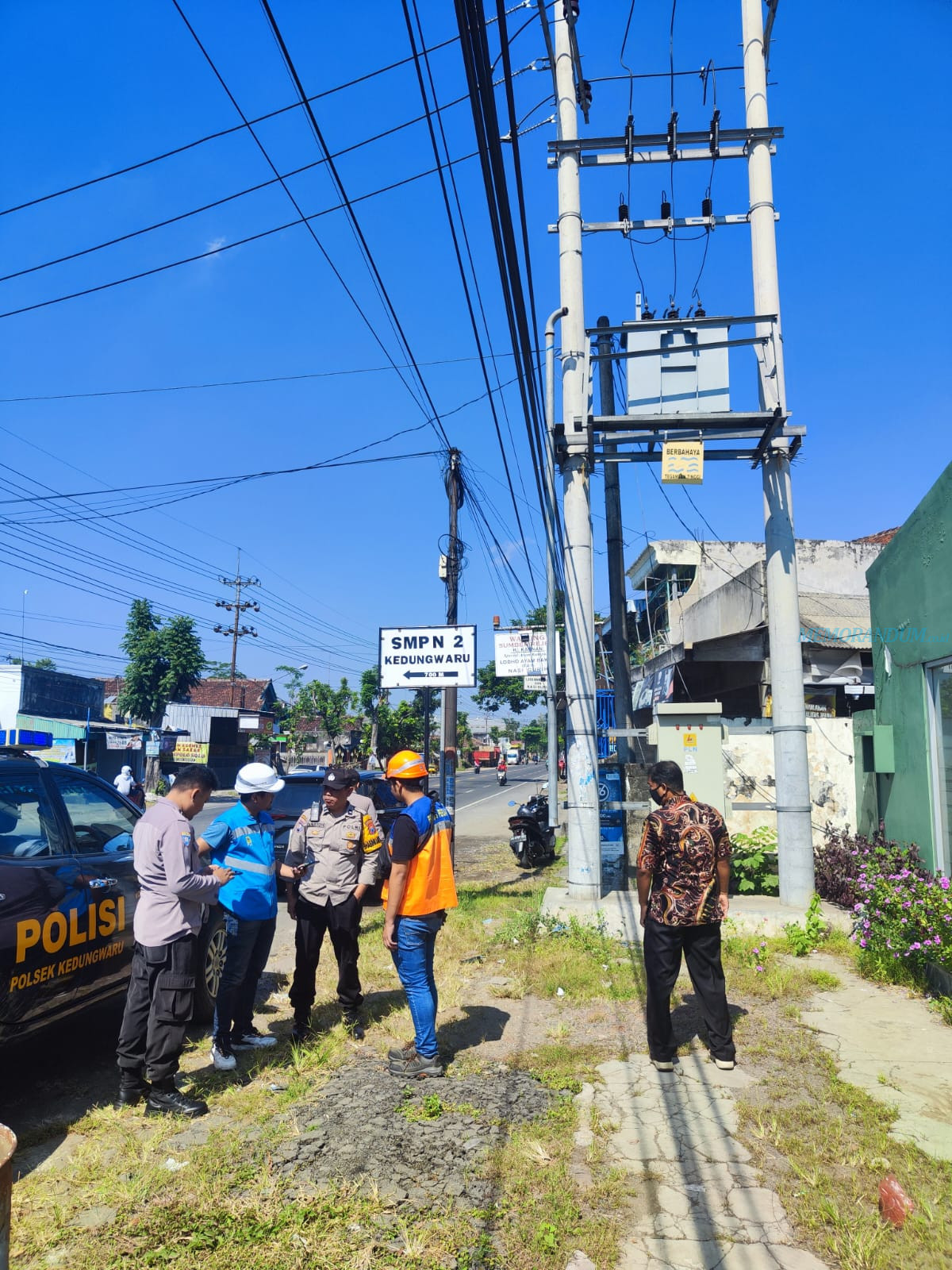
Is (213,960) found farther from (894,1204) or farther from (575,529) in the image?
(575,529)

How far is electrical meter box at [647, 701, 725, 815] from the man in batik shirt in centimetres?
418

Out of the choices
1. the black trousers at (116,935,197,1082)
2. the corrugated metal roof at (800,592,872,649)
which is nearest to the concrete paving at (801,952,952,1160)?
the black trousers at (116,935,197,1082)

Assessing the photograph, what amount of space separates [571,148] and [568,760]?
234 inches

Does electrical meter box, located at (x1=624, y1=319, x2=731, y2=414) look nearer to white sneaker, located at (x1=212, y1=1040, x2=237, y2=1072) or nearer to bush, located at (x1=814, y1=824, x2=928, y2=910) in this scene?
bush, located at (x1=814, y1=824, x2=928, y2=910)

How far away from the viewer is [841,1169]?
3.61 meters

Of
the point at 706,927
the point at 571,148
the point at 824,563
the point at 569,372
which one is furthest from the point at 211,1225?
the point at 824,563

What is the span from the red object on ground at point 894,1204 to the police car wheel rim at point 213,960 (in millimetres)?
4052

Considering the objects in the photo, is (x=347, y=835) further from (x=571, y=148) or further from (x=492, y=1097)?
(x=571, y=148)

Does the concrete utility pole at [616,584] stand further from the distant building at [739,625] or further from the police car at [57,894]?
the police car at [57,894]

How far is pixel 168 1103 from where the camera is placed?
4273 millimetres

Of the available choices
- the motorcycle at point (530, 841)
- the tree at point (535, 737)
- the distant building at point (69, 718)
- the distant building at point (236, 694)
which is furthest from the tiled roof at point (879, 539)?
the tree at point (535, 737)

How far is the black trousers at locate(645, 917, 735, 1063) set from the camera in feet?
15.8

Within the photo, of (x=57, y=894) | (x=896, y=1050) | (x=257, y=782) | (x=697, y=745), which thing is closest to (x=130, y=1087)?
(x=57, y=894)

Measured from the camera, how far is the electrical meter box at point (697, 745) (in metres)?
8.99
